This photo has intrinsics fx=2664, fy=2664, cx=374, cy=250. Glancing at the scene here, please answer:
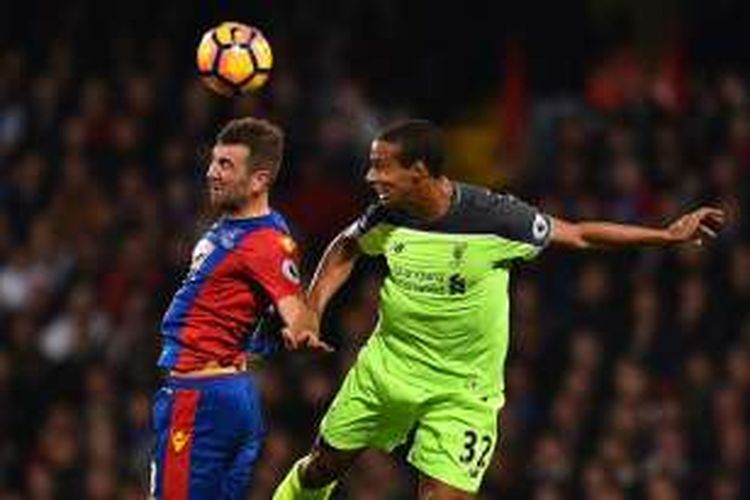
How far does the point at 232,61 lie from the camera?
10.9m

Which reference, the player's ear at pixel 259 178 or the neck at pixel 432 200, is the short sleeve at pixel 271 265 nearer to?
the player's ear at pixel 259 178

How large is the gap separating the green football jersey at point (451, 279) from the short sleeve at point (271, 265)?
66 cm

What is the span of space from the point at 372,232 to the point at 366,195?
6.55m

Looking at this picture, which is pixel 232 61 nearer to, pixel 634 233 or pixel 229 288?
pixel 229 288

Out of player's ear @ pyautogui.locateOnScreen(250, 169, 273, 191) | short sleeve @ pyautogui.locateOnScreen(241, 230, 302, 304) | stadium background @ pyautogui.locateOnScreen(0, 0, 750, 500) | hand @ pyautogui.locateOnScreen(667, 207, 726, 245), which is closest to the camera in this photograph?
short sleeve @ pyautogui.locateOnScreen(241, 230, 302, 304)

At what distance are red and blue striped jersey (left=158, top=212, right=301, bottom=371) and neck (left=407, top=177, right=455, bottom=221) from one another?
0.61 metres

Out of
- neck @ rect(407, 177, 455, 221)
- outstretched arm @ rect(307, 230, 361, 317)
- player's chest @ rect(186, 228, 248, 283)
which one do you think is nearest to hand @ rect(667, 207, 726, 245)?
neck @ rect(407, 177, 455, 221)

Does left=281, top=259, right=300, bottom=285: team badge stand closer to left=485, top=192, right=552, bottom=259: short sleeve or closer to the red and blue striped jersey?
the red and blue striped jersey

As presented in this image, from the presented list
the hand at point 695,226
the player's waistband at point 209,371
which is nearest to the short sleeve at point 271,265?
the player's waistband at point 209,371

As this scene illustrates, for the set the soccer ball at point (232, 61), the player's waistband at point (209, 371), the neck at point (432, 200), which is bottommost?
the player's waistband at point (209, 371)

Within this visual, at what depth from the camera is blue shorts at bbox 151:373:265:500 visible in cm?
1040

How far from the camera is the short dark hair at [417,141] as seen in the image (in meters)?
10.6

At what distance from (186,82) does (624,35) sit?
319 cm

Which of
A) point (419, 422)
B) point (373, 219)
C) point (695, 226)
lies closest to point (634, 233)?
point (695, 226)
